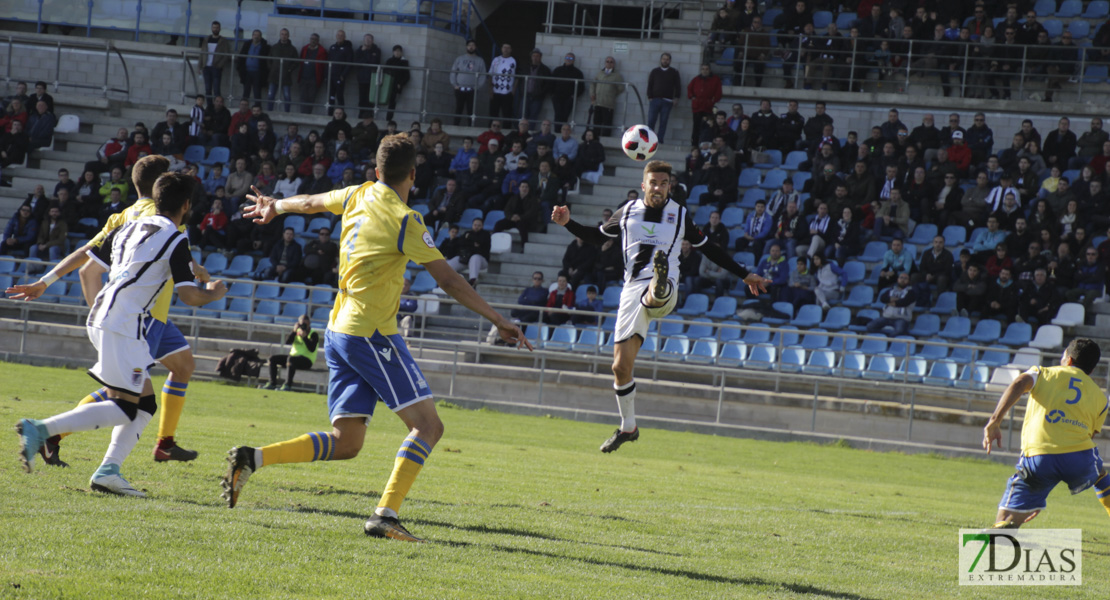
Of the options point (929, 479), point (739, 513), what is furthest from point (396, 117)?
point (739, 513)

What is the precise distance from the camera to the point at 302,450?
587cm

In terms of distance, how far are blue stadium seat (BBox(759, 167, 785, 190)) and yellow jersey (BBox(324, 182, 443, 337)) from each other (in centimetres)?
1776

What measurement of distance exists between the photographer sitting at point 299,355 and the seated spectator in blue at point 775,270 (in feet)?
26.7

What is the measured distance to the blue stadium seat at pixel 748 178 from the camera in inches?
907

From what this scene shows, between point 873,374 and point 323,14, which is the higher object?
point 323,14

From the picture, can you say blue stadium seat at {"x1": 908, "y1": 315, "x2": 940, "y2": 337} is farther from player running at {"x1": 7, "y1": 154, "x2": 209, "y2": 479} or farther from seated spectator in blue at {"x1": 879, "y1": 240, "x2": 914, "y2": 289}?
player running at {"x1": 7, "y1": 154, "x2": 209, "y2": 479}

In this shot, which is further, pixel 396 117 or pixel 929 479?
pixel 396 117

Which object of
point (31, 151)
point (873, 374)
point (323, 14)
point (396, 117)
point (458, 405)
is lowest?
point (458, 405)

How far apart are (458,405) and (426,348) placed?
4.82ft

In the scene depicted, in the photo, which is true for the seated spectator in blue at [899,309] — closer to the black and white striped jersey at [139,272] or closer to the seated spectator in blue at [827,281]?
the seated spectator in blue at [827,281]

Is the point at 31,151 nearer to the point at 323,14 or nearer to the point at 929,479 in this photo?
the point at 323,14

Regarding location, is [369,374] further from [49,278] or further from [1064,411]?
[1064,411]

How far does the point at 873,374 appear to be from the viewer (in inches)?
711

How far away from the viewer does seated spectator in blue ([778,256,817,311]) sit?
19859mm
